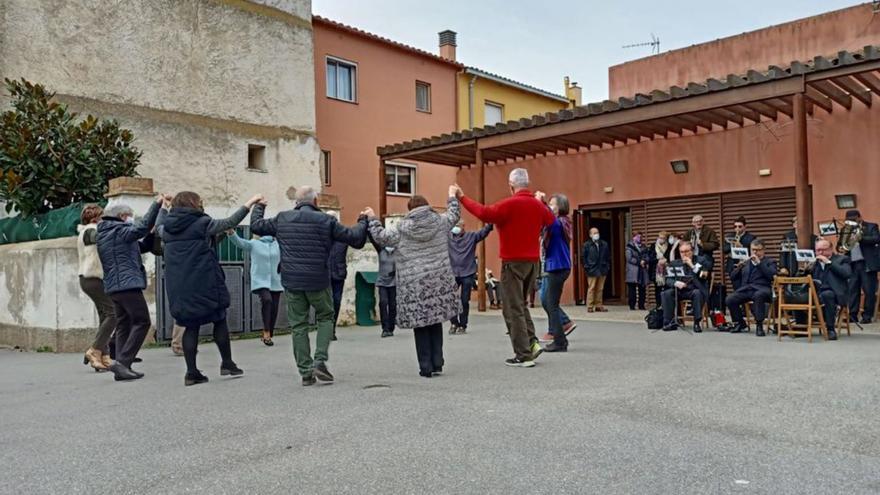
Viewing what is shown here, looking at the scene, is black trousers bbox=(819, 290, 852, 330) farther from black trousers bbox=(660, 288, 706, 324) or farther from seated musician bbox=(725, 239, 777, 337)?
black trousers bbox=(660, 288, 706, 324)

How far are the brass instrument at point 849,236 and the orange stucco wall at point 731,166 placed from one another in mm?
1599

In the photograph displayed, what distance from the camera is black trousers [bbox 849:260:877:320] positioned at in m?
11.0

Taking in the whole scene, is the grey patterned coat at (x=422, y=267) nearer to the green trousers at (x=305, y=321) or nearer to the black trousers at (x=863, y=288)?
the green trousers at (x=305, y=321)

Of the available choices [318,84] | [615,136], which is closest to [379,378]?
[615,136]

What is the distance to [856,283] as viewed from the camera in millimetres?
11133

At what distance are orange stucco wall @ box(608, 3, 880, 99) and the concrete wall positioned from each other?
8317 millimetres

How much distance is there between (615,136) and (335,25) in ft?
29.7

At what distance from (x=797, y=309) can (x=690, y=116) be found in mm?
4794

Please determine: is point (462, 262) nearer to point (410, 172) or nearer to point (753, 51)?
point (753, 51)

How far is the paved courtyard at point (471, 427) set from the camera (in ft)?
12.8

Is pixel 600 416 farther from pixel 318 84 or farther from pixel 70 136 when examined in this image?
pixel 318 84

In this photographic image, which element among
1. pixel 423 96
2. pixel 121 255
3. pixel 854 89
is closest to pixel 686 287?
pixel 854 89

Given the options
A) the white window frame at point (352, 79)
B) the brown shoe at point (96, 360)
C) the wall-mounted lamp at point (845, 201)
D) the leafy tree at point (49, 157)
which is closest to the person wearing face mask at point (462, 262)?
the brown shoe at point (96, 360)

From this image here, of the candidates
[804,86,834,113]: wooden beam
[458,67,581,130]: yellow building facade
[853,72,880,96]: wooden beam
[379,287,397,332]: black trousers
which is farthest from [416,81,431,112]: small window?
[853,72,880,96]: wooden beam
